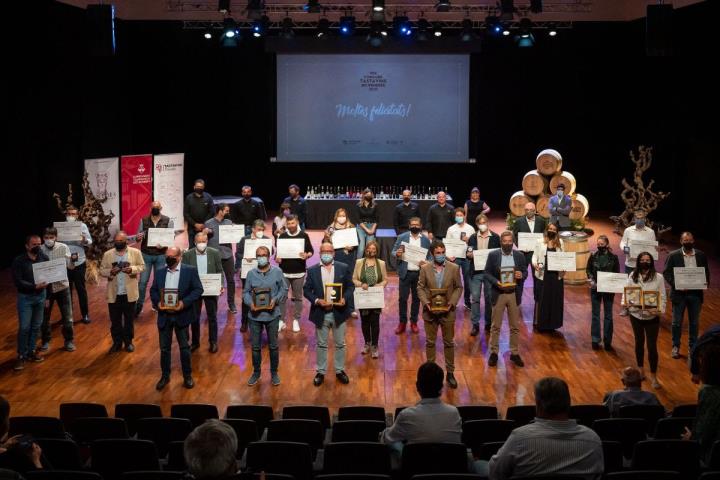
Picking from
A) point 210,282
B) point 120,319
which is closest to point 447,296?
point 210,282

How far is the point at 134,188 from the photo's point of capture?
18203 mm

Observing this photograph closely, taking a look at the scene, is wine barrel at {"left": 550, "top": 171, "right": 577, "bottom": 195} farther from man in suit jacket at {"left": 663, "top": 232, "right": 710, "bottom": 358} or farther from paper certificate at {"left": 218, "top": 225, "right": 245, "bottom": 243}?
paper certificate at {"left": 218, "top": 225, "right": 245, "bottom": 243}

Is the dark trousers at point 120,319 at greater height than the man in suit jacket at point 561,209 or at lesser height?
lesser

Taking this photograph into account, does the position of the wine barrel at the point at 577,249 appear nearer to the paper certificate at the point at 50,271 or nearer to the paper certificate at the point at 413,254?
the paper certificate at the point at 413,254

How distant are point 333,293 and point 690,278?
187 inches

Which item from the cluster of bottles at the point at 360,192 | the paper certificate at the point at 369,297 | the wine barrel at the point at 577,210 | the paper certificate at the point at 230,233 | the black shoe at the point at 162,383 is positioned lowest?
the black shoe at the point at 162,383

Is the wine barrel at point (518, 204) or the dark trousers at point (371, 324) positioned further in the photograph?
the wine barrel at point (518, 204)

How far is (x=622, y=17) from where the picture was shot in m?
23.4

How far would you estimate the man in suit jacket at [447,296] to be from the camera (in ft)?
32.4

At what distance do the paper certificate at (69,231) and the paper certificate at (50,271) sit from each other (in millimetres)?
1181

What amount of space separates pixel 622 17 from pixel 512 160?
5336 mm

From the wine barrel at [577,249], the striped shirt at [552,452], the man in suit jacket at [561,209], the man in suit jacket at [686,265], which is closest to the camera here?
the striped shirt at [552,452]

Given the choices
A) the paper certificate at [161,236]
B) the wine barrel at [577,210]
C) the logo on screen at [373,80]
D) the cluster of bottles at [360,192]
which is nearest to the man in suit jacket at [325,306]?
the paper certificate at [161,236]

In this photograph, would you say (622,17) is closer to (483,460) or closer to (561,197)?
(561,197)
